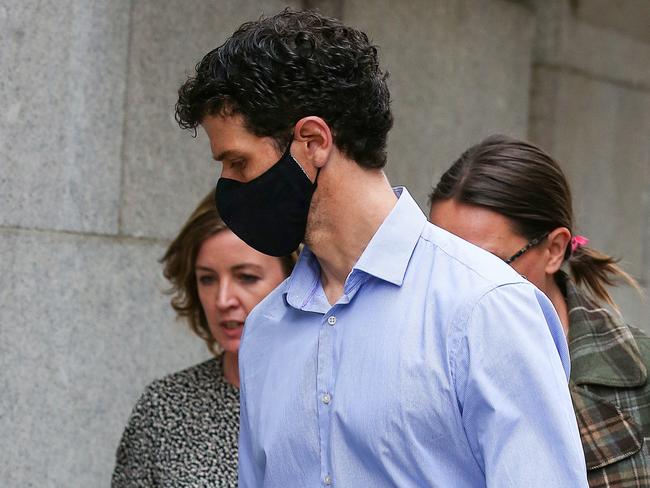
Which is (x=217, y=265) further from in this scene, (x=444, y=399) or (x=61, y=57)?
(x=444, y=399)

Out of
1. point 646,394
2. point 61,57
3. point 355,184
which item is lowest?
point 646,394

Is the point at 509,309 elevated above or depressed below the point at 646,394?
above

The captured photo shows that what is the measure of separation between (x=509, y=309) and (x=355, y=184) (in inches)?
Result: 18.2

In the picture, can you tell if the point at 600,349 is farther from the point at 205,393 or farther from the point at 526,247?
the point at 205,393

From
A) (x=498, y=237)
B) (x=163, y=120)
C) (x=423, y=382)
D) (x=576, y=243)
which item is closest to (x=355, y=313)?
(x=423, y=382)

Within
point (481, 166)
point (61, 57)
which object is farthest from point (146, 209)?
point (481, 166)

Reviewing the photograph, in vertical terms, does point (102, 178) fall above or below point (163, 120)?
below

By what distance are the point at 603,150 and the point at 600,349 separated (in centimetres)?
374

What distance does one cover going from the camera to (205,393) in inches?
158

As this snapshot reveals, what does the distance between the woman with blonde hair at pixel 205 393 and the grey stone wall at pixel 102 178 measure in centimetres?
47

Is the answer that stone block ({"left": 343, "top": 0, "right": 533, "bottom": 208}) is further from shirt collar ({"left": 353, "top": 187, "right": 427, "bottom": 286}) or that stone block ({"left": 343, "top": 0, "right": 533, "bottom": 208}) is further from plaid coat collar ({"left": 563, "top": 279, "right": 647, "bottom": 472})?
shirt collar ({"left": 353, "top": 187, "right": 427, "bottom": 286})

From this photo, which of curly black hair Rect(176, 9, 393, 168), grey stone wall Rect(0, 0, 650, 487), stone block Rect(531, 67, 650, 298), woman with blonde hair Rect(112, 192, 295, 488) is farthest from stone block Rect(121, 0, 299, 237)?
stone block Rect(531, 67, 650, 298)

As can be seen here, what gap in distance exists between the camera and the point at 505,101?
6234 mm

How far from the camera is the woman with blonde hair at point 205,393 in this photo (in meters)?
3.85
